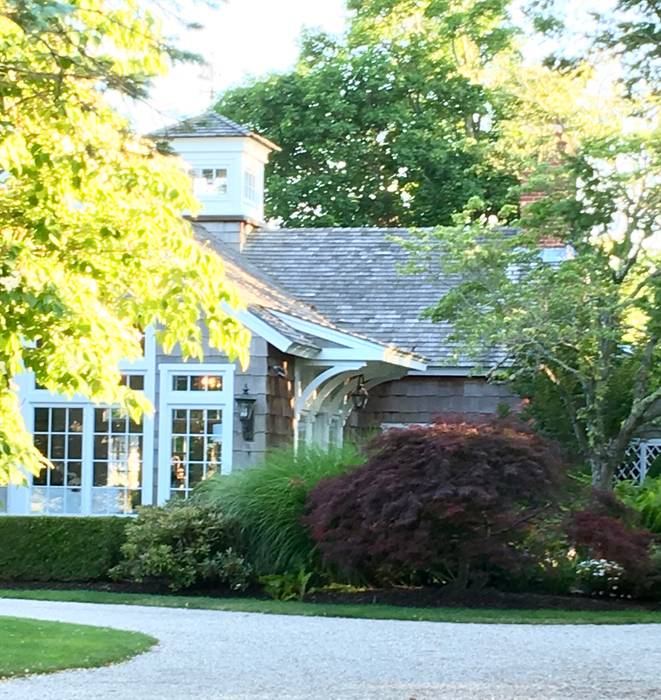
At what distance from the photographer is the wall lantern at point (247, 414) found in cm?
1792

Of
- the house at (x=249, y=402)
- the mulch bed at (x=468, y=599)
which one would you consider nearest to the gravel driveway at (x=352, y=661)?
the mulch bed at (x=468, y=599)

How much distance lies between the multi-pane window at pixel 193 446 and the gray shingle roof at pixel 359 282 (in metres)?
4.38

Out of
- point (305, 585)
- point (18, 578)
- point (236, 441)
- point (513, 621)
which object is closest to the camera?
point (513, 621)

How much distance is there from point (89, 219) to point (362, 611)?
6819 millimetres

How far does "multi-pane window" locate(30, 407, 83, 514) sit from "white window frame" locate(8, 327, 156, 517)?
79 millimetres

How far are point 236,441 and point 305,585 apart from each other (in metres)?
3.22

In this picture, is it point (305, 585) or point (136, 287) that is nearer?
point (136, 287)

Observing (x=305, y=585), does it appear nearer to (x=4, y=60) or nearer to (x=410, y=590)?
(x=410, y=590)

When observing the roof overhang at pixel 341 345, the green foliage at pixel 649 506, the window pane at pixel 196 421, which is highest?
the roof overhang at pixel 341 345

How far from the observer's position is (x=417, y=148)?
36.0 m

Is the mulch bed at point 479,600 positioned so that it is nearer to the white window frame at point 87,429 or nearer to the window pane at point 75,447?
the white window frame at point 87,429

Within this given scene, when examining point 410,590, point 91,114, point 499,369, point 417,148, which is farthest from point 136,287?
point 417,148

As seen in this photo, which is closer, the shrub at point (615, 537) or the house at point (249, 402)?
the shrub at point (615, 537)

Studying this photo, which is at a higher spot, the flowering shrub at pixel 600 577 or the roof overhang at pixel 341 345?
the roof overhang at pixel 341 345
